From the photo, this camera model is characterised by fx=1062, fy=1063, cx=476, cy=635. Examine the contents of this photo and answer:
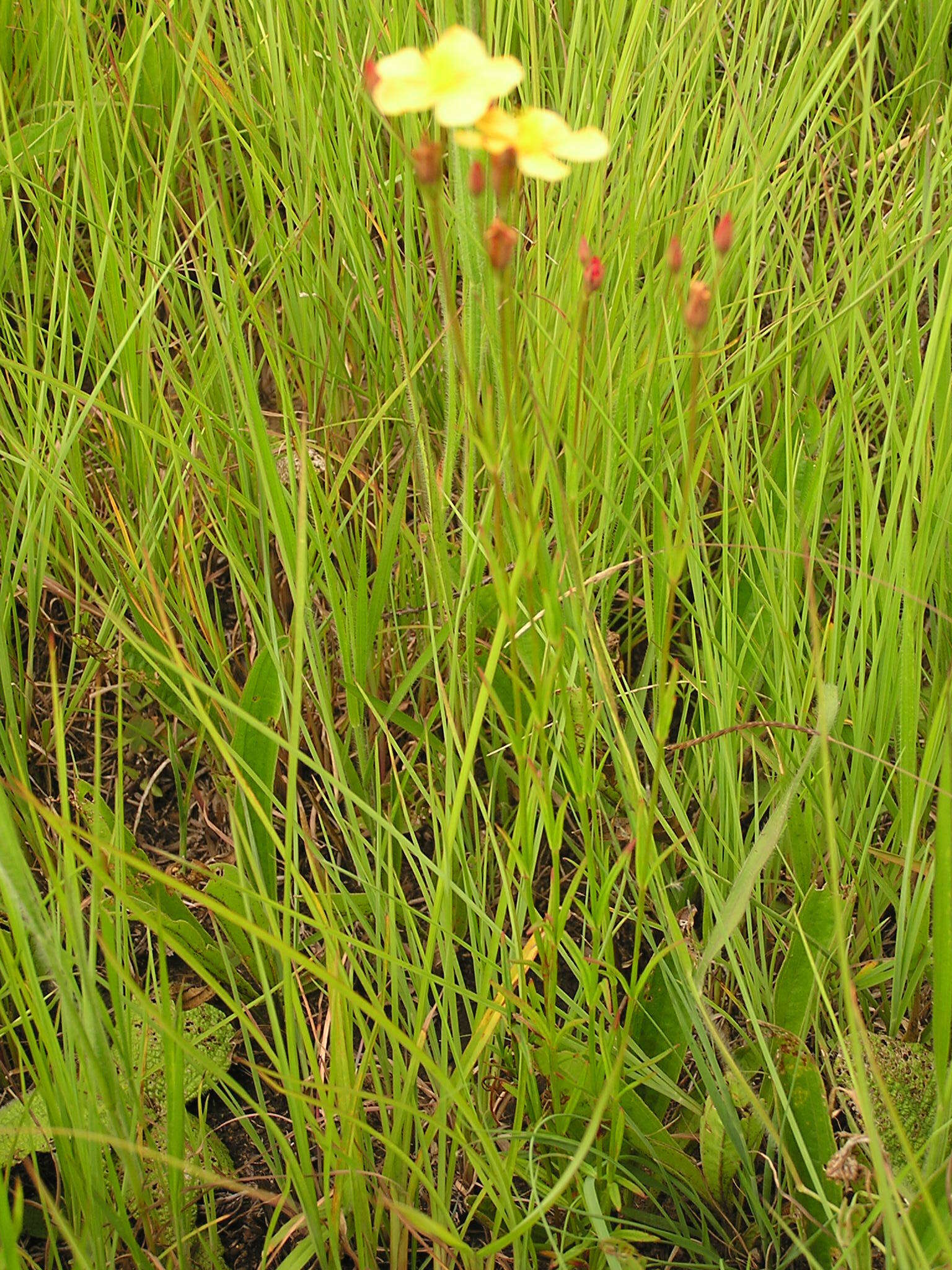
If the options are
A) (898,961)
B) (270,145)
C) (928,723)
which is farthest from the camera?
(270,145)

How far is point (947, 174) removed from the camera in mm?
1146

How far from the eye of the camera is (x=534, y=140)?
42 centimetres

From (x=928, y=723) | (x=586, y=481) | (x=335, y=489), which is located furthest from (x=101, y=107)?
(x=928, y=723)

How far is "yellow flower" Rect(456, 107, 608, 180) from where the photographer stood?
407 mm

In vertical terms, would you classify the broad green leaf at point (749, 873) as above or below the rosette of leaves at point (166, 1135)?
above

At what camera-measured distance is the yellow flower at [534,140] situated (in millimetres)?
407

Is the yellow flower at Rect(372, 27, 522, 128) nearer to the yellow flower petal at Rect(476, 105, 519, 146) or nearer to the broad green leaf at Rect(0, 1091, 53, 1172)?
the yellow flower petal at Rect(476, 105, 519, 146)

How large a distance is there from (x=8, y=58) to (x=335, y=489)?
2.78ft

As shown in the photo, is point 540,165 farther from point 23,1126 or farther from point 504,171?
point 23,1126

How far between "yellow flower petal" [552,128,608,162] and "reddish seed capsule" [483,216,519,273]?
0.12 ft

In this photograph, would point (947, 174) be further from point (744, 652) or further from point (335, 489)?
point (335, 489)

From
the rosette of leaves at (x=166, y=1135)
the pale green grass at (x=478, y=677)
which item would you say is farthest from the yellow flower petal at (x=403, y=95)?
the rosette of leaves at (x=166, y=1135)

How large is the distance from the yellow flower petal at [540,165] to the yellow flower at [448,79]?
2 centimetres

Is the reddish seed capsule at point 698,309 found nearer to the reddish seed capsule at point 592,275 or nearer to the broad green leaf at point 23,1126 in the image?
the reddish seed capsule at point 592,275
